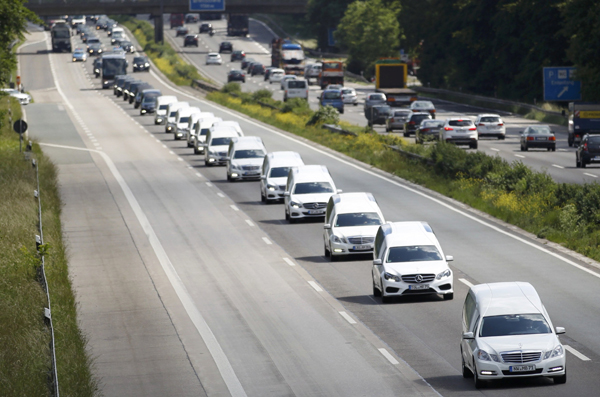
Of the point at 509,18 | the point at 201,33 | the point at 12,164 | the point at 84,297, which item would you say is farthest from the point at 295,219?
the point at 201,33

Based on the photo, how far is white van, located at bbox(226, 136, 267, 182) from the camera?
47.2 meters

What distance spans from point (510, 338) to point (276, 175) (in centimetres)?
2499

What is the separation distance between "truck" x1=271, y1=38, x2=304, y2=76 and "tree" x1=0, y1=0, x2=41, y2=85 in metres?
85.2

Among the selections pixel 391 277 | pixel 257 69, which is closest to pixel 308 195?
pixel 391 277

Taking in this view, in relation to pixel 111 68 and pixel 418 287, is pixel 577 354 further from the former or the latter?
pixel 111 68

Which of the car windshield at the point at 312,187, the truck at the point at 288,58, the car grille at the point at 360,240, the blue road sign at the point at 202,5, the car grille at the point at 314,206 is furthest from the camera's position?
the blue road sign at the point at 202,5

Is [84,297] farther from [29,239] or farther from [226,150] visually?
[226,150]

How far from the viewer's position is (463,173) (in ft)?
140

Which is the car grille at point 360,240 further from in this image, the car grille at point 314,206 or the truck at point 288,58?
the truck at point 288,58

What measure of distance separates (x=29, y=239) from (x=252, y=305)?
29.1 feet

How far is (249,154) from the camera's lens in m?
47.4

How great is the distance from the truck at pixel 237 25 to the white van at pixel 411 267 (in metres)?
155

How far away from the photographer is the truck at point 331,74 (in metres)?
114

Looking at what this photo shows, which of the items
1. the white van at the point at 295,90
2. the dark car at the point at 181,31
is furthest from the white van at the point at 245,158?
the dark car at the point at 181,31
